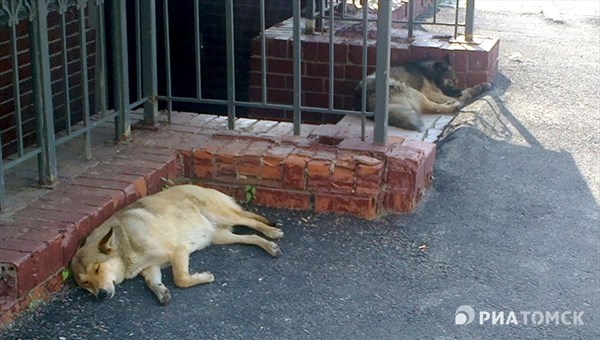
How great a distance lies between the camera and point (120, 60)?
6.26 meters

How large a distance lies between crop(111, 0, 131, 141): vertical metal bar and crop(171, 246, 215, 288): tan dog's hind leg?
1.43 metres

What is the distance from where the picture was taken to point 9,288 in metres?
4.70

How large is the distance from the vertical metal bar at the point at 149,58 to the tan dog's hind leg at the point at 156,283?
1.82 meters

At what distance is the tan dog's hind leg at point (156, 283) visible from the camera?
16.4 ft

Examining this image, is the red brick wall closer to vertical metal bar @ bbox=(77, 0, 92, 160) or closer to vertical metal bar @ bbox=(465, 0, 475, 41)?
vertical metal bar @ bbox=(77, 0, 92, 160)

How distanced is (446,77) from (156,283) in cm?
484

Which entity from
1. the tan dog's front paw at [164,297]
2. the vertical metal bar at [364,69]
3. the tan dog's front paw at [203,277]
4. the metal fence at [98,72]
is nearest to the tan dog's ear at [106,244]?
the tan dog's front paw at [164,297]

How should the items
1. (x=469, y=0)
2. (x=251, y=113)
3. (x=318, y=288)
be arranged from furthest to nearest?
(x=251, y=113), (x=469, y=0), (x=318, y=288)

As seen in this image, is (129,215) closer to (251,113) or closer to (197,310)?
(197,310)

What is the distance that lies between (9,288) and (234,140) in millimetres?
2199

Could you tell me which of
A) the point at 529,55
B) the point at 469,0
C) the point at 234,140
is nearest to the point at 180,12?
the point at 469,0

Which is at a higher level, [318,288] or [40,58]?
[40,58]

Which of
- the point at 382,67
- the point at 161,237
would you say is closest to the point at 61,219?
the point at 161,237

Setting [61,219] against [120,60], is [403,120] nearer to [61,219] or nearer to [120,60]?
[120,60]
